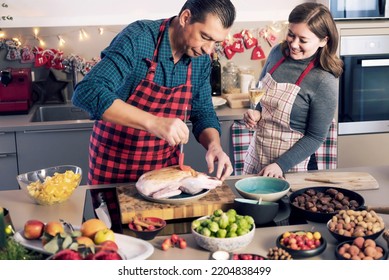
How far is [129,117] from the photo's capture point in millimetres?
1955

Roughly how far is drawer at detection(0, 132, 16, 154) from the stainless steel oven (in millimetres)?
2003

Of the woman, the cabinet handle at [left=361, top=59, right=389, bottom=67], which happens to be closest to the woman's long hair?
the woman

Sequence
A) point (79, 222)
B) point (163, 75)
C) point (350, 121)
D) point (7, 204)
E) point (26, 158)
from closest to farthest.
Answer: point (79, 222)
point (7, 204)
point (163, 75)
point (26, 158)
point (350, 121)

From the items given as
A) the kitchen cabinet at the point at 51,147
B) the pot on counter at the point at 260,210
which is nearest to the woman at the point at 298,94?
the pot on counter at the point at 260,210

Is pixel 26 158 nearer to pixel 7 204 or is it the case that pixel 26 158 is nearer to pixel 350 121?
pixel 7 204

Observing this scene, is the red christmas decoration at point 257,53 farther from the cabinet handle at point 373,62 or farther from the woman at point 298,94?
the woman at point 298,94

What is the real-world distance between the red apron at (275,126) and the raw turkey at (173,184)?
2.31 feet

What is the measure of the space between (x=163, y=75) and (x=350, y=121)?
190 cm

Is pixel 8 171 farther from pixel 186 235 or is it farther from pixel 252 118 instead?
pixel 186 235

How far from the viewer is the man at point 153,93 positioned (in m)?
1.96

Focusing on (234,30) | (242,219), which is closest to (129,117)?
(242,219)

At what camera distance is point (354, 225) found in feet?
5.64

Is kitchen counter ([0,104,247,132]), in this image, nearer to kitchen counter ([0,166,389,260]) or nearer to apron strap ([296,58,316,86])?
apron strap ([296,58,316,86])
